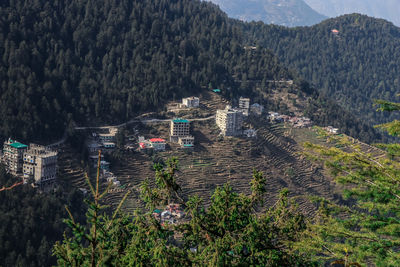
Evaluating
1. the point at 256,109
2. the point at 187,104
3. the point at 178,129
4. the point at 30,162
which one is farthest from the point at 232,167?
the point at 30,162

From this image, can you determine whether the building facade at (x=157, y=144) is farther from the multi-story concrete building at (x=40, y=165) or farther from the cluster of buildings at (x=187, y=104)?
the multi-story concrete building at (x=40, y=165)

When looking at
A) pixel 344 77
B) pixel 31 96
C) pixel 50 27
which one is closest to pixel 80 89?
pixel 31 96

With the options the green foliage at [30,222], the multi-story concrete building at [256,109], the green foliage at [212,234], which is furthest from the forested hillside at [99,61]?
the green foliage at [212,234]

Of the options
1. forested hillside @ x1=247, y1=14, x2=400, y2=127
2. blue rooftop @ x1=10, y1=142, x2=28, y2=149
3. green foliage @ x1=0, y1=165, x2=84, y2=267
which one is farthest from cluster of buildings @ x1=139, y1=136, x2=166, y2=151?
forested hillside @ x1=247, y1=14, x2=400, y2=127

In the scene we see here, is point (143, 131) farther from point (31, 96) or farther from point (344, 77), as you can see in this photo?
point (344, 77)

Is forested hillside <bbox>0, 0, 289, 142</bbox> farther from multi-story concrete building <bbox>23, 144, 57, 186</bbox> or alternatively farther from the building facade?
the building facade

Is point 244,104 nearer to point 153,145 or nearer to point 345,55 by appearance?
point 153,145

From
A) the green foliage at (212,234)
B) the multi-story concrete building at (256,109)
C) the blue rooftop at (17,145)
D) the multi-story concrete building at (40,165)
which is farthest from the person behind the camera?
the multi-story concrete building at (256,109)
